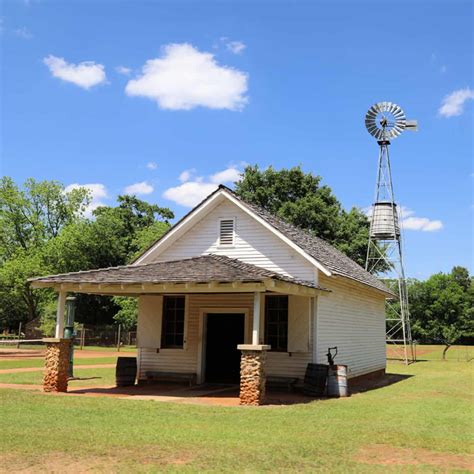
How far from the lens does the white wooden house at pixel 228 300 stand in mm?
16078

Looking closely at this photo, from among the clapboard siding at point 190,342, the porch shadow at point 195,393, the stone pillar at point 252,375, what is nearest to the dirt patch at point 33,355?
the clapboard siding at point 190,342

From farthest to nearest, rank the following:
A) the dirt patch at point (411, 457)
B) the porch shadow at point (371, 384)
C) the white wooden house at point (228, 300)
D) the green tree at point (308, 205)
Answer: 1. the green tree at point (308, 205)
2. the porch shadow at point (371, 384)
3. the white wooden house at point (228, 300)
4. the dirt patch at point (411, 457)

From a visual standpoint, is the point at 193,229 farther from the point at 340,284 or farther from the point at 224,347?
the point at 340,284

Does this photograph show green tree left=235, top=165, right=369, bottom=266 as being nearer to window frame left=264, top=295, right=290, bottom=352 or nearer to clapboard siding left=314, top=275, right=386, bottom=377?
clapboard siding left=314, top=275, right=386, bottom=377

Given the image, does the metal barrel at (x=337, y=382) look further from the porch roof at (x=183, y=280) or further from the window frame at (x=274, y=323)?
the porch roof at (x=183, y=280)

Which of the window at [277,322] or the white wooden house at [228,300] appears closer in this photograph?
the white wooden house at [228,300]

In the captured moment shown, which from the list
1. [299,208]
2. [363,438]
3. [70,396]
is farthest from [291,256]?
[299,208]

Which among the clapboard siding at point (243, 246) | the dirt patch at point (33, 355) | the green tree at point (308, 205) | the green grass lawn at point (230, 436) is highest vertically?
the green tree at point (308, 205)

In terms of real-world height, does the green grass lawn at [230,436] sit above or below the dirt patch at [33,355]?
above

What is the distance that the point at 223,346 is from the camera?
18.2 m

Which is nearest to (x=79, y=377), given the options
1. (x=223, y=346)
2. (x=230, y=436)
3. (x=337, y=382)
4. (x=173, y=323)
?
(x=173, y=323)

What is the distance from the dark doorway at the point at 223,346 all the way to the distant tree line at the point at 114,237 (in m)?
26.3

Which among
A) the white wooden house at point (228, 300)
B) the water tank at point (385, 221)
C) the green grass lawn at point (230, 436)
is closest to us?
the green grass lawn at point (230, 436)

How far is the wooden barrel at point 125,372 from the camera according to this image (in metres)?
17.2
